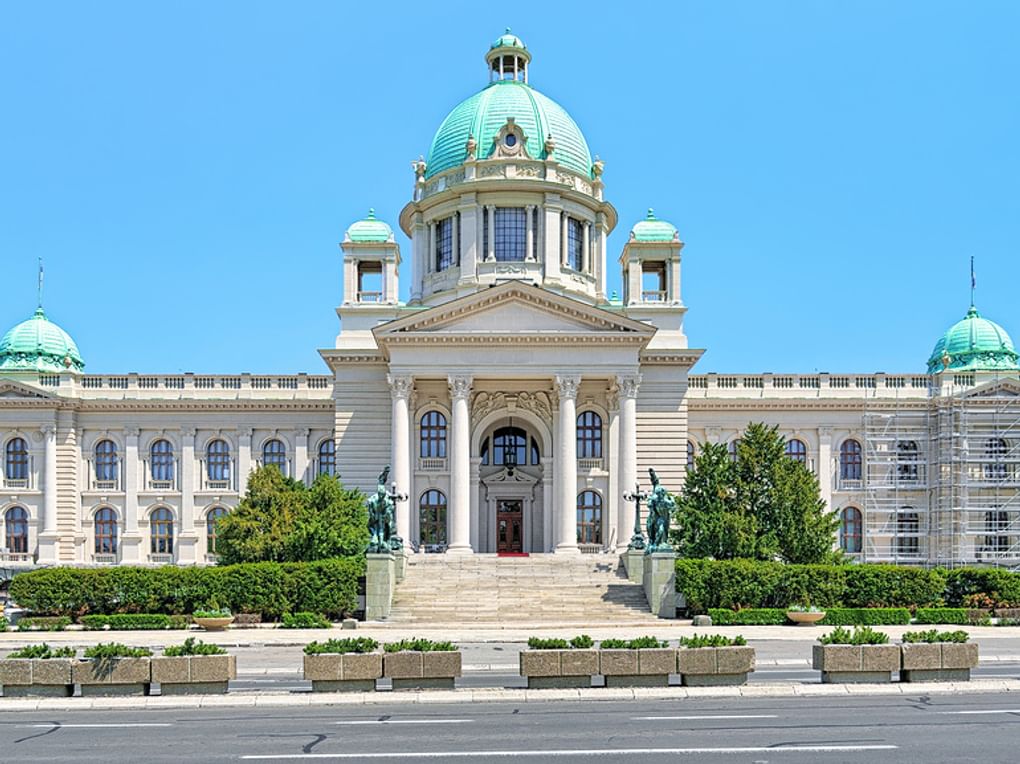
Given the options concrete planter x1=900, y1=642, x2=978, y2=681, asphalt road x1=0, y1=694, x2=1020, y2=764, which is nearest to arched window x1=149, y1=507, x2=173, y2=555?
asphalt road x1=0, y1=694, x2=1020, y2=764

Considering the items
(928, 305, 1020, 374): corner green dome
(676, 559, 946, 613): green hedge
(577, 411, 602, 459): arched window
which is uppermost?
(928, 305, 1020, 374): corner green dome

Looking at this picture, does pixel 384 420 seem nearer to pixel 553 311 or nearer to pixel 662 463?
pixel 553 311

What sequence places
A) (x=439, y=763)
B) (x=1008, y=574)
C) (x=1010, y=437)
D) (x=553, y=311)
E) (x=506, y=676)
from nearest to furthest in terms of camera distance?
(x=439, y=763) → (x=506, y=676) → (x=1008, y=574) → (x=553, y=311) → (x=1010, y=437)

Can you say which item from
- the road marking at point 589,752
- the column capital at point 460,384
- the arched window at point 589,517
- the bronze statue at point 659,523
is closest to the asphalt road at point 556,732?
the road marking at point 589,752

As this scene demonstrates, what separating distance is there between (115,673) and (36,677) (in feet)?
4.95

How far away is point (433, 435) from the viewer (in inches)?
2434

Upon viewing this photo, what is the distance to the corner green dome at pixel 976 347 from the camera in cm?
7475

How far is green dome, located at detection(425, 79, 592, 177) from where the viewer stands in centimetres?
6981

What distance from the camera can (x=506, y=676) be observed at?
26250 mm

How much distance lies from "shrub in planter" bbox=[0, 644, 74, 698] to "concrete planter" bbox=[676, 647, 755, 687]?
11.8 meters

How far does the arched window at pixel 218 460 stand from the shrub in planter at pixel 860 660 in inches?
2070

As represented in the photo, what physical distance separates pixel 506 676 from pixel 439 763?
441 inches

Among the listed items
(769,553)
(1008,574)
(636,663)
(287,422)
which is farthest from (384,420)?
(636,663)

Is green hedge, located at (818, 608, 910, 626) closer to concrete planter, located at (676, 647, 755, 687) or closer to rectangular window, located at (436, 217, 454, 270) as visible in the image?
concrete planter, located at (676, 647, 755, 687)
